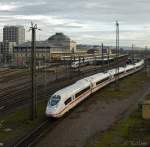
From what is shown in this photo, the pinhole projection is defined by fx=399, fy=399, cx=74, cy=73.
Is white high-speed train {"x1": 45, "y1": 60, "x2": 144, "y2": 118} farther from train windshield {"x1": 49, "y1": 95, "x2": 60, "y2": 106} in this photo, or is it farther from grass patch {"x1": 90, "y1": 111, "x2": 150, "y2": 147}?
grass patch {"x1": 90, "y1": 111, "x2": 150, "y2": 147}

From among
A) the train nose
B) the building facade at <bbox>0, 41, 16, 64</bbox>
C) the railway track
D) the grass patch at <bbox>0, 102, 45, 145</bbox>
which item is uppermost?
the building facade at <bbox>0, 41, 16, 64</bbox>

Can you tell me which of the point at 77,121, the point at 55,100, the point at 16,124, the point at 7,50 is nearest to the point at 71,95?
the point at 55,100

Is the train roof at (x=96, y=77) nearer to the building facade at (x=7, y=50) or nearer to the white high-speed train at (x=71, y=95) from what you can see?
the white high-speed train at (x=71, y=95)

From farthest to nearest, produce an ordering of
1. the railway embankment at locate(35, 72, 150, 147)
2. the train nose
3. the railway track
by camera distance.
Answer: the railway track < the train nose < the railway embankment at locate(35, 72, 150, 147)

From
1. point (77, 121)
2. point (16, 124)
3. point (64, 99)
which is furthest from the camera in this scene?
point (64, 99)

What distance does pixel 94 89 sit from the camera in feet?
202

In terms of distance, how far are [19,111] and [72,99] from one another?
659 centimetres

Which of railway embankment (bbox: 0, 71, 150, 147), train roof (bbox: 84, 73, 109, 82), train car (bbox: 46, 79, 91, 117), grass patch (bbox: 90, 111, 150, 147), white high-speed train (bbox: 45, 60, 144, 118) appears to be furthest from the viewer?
train roof (bbox: 84, 73, 109, 82)

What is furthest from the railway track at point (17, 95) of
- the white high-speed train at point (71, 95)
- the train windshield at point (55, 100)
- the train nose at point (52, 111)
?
the train nose at point (52, 111)

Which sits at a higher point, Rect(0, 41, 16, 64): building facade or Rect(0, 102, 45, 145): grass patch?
Rect(0, 41, 16, 64): building facade

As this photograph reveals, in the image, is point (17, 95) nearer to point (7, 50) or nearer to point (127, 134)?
point (127, 134)

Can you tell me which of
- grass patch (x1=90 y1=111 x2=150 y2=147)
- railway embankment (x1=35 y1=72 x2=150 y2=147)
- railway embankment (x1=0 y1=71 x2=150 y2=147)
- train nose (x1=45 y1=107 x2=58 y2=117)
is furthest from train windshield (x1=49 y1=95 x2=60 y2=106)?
grass patch (x1=90 y1=111 x2=150 y2=147)

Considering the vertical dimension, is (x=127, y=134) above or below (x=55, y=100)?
below

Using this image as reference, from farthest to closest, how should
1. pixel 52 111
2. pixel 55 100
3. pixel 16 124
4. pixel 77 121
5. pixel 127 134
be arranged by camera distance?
pixel 55 100 → pixel 77 121 → pixel 52 111 → pixel 16 124 → pixel 127 134
